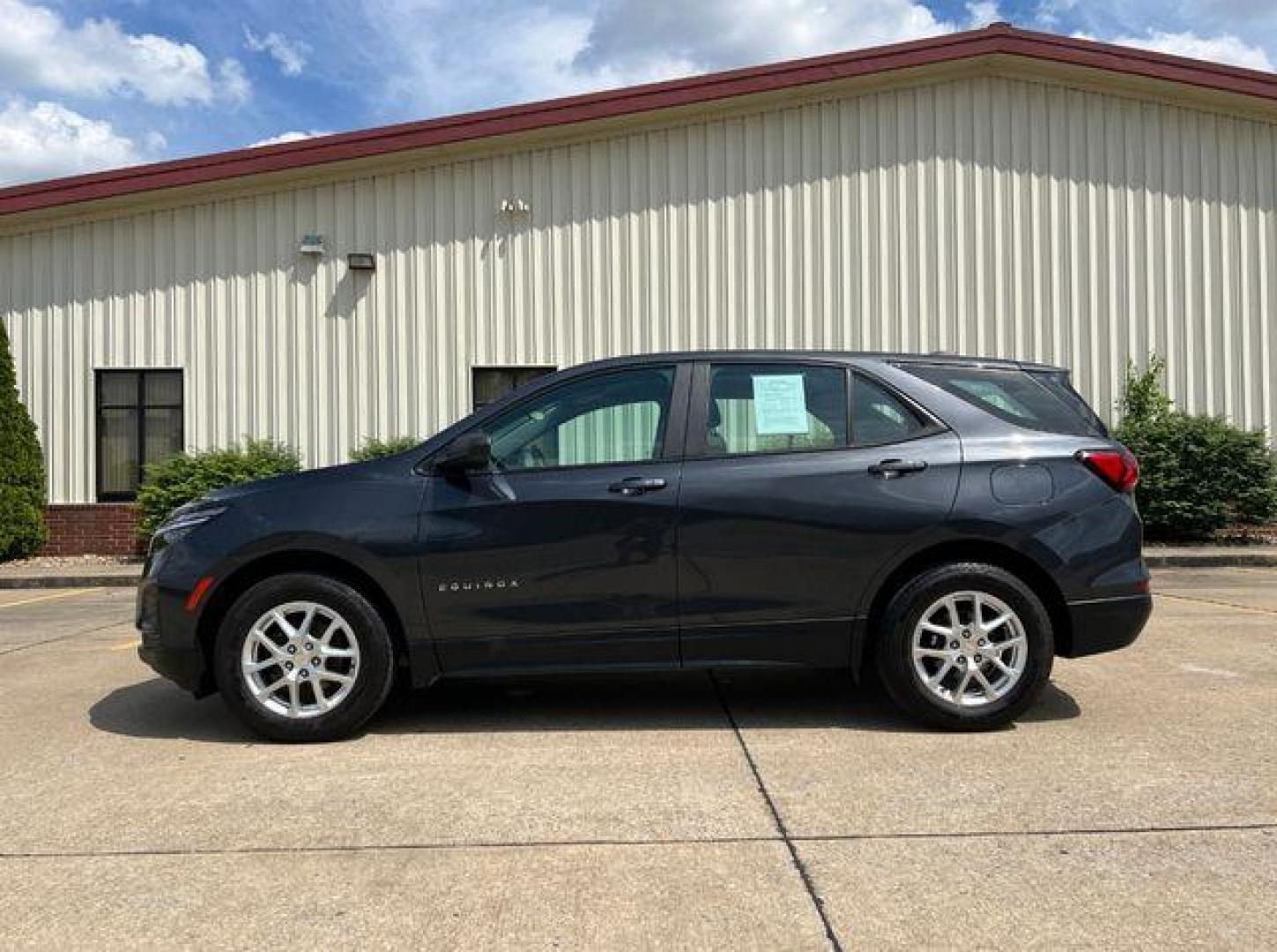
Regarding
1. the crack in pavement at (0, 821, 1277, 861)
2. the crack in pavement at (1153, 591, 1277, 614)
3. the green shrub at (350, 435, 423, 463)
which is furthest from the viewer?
the green shrub at (350, 435, 423, 463)

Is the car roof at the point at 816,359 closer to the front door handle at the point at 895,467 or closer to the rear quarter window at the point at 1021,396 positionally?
the rear quarter window at the point at 1021,396

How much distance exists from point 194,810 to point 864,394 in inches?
129

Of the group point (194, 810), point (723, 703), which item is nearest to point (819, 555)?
point (723, 703)

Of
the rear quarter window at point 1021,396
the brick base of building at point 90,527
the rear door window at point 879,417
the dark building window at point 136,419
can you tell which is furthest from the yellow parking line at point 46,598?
the rear quarter window at point 1021,396

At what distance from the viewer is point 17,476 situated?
1330cm

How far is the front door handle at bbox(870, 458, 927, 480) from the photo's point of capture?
465cm

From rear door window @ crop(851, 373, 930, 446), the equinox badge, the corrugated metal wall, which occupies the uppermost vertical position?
the corrugated metal wall

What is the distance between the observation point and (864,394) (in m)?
4.86

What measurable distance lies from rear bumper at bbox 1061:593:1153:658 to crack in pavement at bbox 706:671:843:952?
5.07 ft

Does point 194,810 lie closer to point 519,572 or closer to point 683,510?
point 519,572

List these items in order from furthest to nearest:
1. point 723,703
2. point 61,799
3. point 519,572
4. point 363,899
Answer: point 723,703 < point 519,572 < point 61,799 < point 363,899

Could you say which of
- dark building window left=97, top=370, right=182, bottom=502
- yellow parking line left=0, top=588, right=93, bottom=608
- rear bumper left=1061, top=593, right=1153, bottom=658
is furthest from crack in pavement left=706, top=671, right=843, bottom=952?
dark building window left=97, top=370, right=182, bottom=502

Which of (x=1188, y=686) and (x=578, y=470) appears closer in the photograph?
(x=578, y=470)

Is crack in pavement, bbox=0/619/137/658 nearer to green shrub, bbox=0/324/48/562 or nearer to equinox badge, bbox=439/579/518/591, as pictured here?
equinox badge, bbox=439/579/518/591
